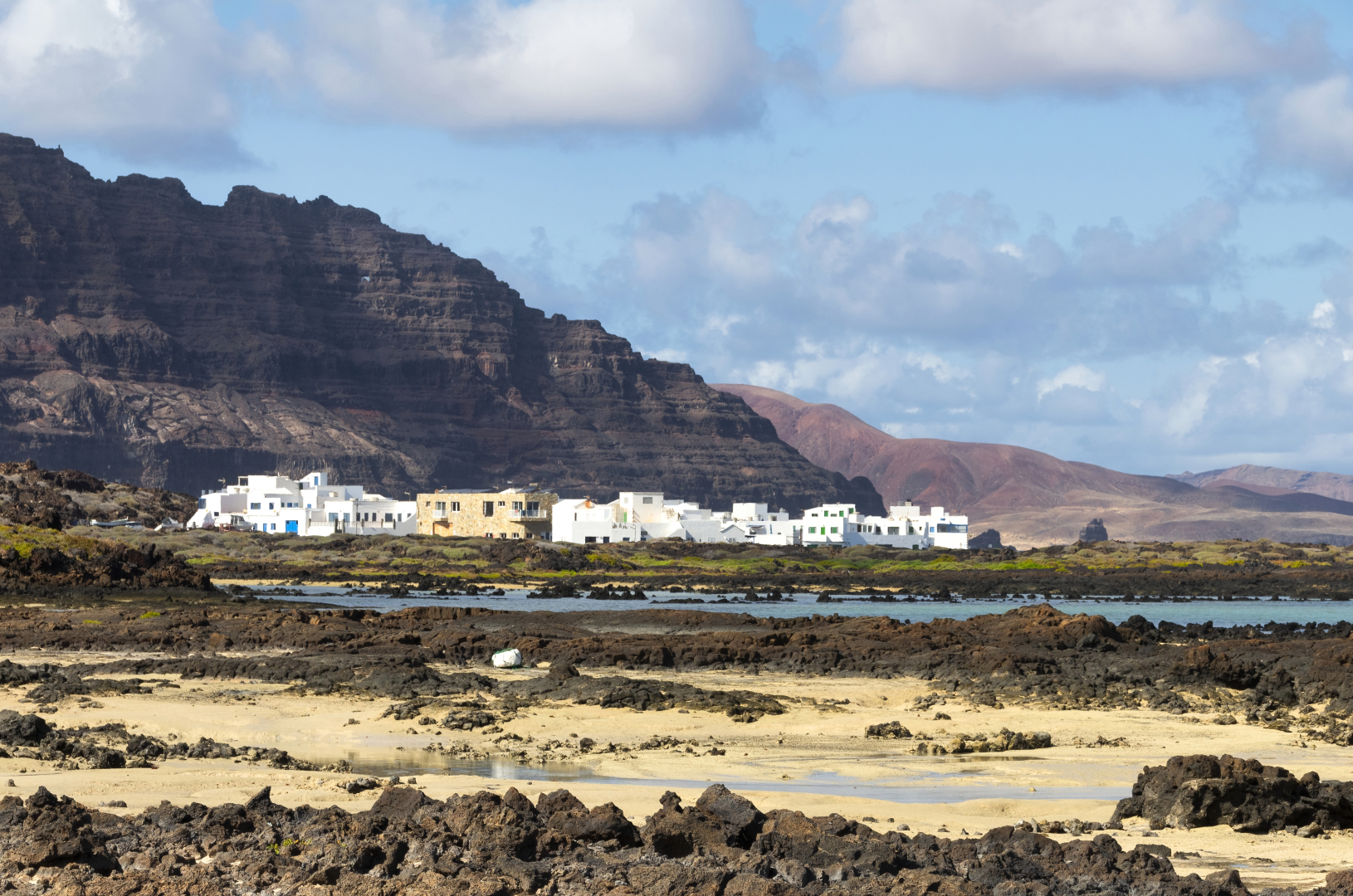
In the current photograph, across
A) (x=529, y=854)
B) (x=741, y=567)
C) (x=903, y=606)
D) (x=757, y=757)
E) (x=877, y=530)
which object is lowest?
(x=903, y=606)

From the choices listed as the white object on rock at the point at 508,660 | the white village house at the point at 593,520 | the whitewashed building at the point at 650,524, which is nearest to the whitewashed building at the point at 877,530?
the white village house at the point at 593,520

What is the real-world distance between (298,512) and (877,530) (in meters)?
62.2

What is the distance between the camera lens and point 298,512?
152750 millimetres

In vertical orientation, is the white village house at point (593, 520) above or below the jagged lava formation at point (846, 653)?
above

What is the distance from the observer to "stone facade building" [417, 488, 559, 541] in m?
146

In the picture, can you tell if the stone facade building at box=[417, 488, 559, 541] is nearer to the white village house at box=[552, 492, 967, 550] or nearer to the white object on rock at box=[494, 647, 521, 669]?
the white village house at box=[552, 492, 967, 550]

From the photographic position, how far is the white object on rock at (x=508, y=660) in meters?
33.4

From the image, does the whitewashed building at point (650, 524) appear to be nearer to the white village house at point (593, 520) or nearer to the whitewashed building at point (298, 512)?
the white village house at point (593, 520)

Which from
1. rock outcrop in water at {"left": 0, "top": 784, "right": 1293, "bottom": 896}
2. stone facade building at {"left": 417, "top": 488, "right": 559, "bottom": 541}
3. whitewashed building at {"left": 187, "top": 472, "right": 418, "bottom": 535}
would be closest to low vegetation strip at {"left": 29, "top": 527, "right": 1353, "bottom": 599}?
stone facade building at {"left": 417, "top": 488, "right": 559, "bottom": 541}

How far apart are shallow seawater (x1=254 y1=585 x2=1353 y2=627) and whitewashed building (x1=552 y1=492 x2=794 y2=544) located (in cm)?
5619

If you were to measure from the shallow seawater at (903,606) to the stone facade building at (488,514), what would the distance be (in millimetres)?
58701

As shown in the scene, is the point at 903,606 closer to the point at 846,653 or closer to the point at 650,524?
the point at 846,653

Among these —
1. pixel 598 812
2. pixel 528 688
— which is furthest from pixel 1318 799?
pixel 528 688

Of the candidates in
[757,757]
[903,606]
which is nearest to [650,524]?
[903,606]
